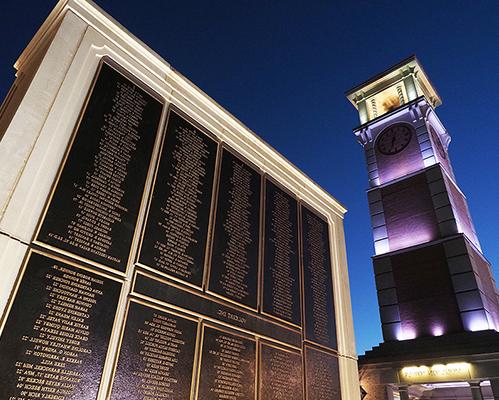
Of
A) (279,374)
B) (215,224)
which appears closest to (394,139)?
(215,224)

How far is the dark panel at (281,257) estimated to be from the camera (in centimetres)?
587

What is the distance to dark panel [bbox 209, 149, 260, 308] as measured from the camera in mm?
5199

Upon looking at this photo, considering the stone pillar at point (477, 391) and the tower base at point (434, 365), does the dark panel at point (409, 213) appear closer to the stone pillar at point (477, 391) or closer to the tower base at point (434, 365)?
the tower base at point (434, 365)

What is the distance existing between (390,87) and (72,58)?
84.1 feet

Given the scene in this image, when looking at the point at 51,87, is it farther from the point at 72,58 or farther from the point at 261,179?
the point at 261,179

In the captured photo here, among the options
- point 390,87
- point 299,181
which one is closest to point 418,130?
point 390,87

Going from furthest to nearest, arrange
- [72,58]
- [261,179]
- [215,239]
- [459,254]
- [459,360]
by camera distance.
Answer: [459,254]
[459,360]
[261,179]
[215,239]
[72,58]

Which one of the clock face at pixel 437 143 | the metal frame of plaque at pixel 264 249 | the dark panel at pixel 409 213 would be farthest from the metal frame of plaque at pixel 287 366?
the clock face at pixel 437 143

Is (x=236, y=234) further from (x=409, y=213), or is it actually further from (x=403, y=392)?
(x=409, y=213)

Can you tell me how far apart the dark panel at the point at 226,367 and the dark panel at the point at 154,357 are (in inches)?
9.4

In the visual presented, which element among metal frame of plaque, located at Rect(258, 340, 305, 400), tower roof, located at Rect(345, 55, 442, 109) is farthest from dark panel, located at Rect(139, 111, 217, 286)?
tower roof, located at Rect(345, 55, 442, 109)

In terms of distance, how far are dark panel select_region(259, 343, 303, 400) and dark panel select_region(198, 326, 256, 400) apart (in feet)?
0.73

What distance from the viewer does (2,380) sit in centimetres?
283

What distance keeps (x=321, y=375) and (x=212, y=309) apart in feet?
8.08
